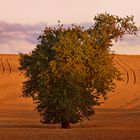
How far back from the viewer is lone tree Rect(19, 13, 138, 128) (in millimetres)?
45750

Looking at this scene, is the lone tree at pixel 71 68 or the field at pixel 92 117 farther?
the lone tree at pixel 71 68

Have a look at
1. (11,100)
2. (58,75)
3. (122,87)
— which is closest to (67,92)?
(58,75)

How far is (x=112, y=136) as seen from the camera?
35.8m

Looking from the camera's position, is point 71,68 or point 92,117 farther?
point 92,117

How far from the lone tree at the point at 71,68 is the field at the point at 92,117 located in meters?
1.57

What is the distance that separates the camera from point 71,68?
4606 cm

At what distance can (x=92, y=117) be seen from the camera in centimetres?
6025

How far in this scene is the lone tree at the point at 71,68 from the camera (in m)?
45.8

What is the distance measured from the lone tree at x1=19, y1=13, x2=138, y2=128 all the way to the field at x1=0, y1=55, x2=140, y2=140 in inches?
61.7

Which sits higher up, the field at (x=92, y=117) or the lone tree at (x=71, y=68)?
the lone tree at (x=71, y=68)

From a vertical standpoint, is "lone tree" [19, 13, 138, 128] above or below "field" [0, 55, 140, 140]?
above

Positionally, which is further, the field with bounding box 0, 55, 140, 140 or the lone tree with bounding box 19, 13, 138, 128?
the lone tree with bounding box 19, 13, 138, 128

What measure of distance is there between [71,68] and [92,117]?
14.9 m

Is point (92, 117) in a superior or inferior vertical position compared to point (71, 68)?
inferior
